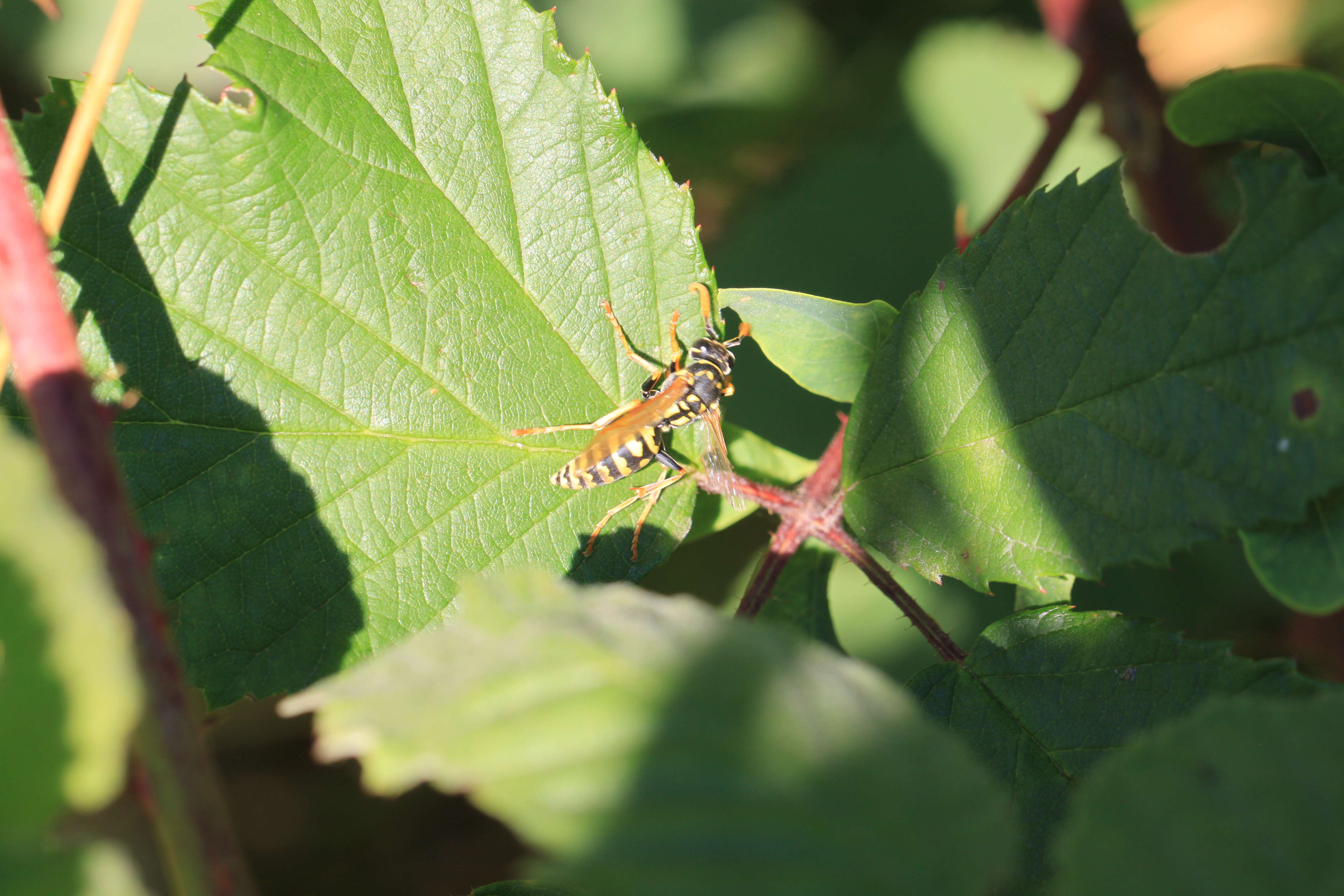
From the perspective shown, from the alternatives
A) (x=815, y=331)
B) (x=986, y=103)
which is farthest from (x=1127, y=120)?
(x=815, y=331)

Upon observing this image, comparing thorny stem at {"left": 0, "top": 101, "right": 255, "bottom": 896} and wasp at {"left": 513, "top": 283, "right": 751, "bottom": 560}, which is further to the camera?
wasp at {"left": 513, "top": 283, "right": 751, "bottom": 560}

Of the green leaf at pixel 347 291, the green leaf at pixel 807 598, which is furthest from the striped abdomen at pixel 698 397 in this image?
the green leaf at pixel 807 598

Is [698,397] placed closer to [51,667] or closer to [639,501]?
[639,501]

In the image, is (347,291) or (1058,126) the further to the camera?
(1058,126)

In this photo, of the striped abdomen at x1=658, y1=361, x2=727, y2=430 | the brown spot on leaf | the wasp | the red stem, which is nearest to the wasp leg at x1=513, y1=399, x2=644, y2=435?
the wasp

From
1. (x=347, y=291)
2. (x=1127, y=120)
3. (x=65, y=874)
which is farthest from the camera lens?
(x=1127, y=120)

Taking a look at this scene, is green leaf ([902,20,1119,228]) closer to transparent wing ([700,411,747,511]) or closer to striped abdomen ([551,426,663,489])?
transparent wing ([700,411,747,511])

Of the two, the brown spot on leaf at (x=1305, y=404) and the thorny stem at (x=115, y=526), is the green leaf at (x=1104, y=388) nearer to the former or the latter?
the brown spot on leaf at (x=1305, y=404)
